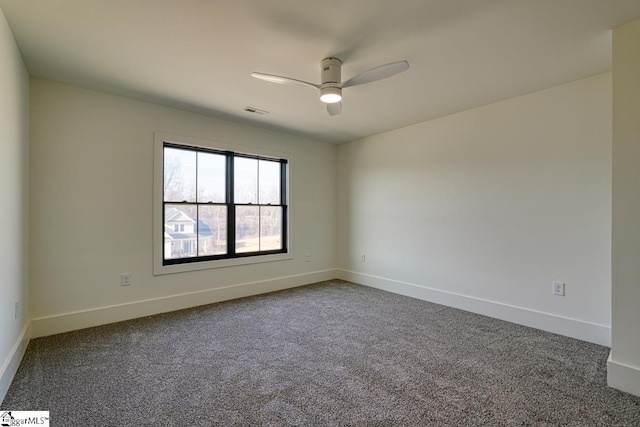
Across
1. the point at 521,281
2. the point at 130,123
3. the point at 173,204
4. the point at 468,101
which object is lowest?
the point at 521,281

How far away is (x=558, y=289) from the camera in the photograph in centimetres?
314

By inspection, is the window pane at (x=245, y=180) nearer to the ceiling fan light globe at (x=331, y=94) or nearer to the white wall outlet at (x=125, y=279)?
the white wall outlet at (x=125, y=279)

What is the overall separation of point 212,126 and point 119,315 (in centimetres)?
252

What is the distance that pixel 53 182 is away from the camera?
10.0 ft

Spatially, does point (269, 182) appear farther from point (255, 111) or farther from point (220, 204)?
point (255, 111)

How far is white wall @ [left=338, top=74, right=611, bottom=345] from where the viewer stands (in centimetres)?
294

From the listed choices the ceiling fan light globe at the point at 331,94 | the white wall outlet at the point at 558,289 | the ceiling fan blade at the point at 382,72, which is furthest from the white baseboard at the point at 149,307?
the white wall outlet at the point at 558,289

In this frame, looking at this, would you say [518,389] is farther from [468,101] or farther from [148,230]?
[148,230]

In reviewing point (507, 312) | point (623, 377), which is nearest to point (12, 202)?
point (623, 377)

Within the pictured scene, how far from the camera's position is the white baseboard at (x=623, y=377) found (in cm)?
205

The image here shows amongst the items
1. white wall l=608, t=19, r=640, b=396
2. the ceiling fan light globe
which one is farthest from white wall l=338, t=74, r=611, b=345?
the ceiling fan light globe

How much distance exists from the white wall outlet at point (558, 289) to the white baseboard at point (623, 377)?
1.05 metres

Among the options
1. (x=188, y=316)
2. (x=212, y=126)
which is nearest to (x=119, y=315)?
(x=188, y=316)

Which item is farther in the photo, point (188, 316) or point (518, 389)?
point (188, 316)
